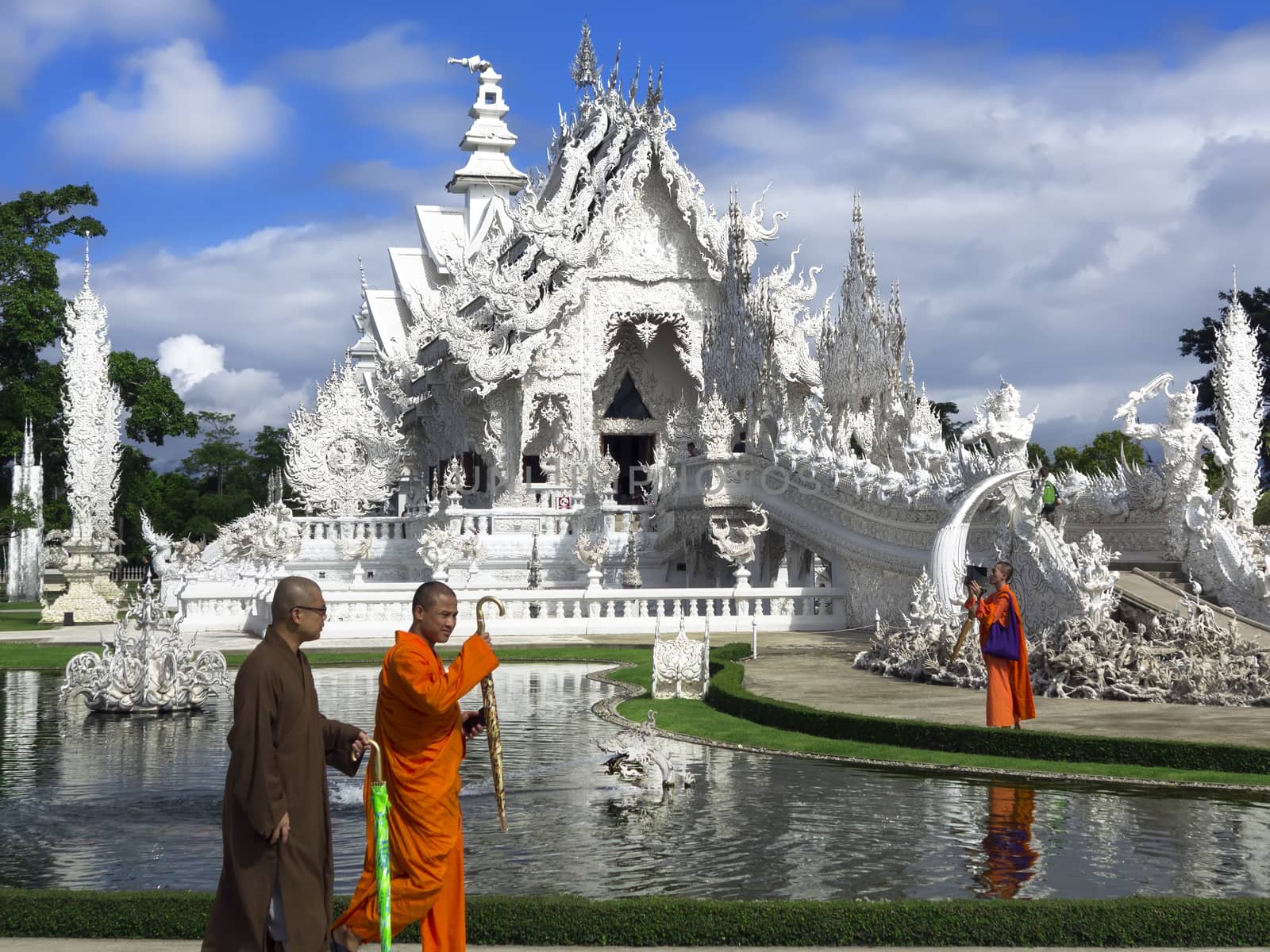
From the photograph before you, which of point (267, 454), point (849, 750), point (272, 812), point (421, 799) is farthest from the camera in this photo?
point (267, 454)

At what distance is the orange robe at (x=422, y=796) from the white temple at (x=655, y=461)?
32.5 ft

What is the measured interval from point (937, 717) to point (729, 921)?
6230 mm

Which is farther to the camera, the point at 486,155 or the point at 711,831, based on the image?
the point at 486,155

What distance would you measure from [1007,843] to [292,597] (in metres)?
4.21

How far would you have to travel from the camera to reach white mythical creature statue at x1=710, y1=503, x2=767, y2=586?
74.4 ft

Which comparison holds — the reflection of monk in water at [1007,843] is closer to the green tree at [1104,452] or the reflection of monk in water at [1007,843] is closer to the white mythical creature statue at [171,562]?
the white mythical creature statue at [171,562]

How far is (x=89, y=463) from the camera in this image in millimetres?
29672

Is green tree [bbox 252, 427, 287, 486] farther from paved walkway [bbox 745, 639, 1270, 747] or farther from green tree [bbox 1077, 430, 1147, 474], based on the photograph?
paved walkway [bbox 745, 639, 1270, 747]

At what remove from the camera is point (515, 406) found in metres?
32.6

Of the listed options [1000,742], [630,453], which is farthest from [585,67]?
[1000,742]

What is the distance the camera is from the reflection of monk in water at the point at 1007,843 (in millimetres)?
6660

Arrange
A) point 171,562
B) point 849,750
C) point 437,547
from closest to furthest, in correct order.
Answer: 1. point 849,750
2. point 437,547
3. point 171,562

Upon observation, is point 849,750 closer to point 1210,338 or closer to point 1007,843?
point 1007,843

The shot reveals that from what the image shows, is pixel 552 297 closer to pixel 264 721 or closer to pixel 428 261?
pixel 428 261
